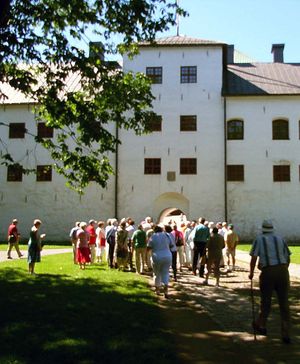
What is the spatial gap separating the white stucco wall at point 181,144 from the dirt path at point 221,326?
1703cm

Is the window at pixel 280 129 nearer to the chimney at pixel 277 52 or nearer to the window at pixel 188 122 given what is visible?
the window at pixel 188 122

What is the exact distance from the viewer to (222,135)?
29781 mm

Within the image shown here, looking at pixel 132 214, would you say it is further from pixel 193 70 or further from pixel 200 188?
pixel 193 70

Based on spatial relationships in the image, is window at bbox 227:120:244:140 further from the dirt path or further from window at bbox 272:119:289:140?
the dirt path

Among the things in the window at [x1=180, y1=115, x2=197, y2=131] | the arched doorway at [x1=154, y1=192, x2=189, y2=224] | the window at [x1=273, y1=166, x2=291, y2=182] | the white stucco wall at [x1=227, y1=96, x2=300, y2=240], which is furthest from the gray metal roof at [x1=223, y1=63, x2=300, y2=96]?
the arched doorway at [x1=154, y1=192, x2=189, y2=224]

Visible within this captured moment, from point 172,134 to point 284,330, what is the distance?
24014 mm

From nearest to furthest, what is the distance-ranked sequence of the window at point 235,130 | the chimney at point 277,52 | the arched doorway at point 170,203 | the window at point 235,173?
the window at point 235,173 → the arched doorway at point 170,203 → the window at point 235,130 → the chimney at point 277,52

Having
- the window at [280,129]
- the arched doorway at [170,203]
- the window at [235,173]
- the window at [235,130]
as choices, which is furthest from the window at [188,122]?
the window at [280,129]

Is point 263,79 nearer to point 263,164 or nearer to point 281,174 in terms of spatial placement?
point 263,164

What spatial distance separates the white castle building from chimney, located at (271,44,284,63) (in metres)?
6.06

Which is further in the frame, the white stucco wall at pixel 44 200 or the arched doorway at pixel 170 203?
the white stucco wall at pixel 44 200

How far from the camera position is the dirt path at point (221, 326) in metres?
6.03

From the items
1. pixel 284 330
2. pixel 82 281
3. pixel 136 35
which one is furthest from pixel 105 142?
pixel 284 330

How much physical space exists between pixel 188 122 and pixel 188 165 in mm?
2846
